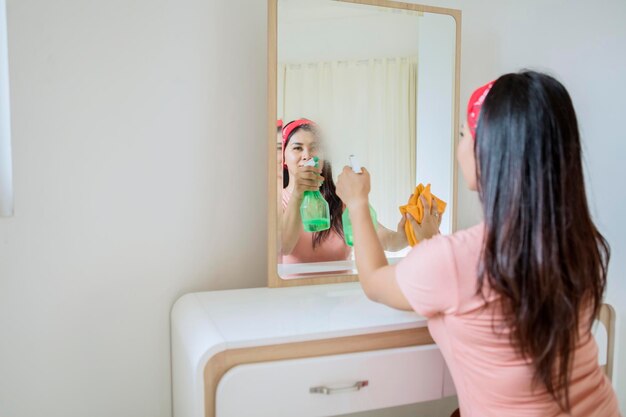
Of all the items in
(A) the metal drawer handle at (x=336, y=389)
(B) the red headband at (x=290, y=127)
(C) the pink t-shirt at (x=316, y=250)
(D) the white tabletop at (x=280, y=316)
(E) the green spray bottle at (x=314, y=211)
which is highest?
(B) the red headband at (x=290, y=127)

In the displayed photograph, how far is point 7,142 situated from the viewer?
1192 mm

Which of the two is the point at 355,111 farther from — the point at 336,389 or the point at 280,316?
the point at 336,389

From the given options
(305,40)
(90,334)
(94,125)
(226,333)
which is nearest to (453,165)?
(305,40)

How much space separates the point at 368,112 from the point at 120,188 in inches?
26.7

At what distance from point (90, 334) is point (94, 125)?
0.52m

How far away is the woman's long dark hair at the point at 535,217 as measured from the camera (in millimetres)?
848

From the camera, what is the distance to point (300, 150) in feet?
4.43

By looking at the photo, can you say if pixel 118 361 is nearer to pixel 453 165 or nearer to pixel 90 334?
pixel 90 334

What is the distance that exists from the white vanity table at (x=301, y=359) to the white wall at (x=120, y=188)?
194mm

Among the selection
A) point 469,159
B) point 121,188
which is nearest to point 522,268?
point 469,159

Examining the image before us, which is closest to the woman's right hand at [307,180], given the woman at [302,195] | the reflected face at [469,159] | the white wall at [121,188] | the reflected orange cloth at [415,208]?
the woman at [302,195]

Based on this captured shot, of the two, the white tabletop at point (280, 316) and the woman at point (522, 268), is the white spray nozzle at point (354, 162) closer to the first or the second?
the white tabletop at point (280, 316)

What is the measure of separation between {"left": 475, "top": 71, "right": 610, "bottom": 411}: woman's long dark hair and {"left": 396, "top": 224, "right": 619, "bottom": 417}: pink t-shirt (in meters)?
0.03

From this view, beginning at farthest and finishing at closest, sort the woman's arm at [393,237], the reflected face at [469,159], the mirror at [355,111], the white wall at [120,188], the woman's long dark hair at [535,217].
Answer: the woman's arm at [393,237]
the mirror at [355,111]
the white wall at [120,188]
the reflected face at [469,159]
the woman's long dark hair at [535,217]
